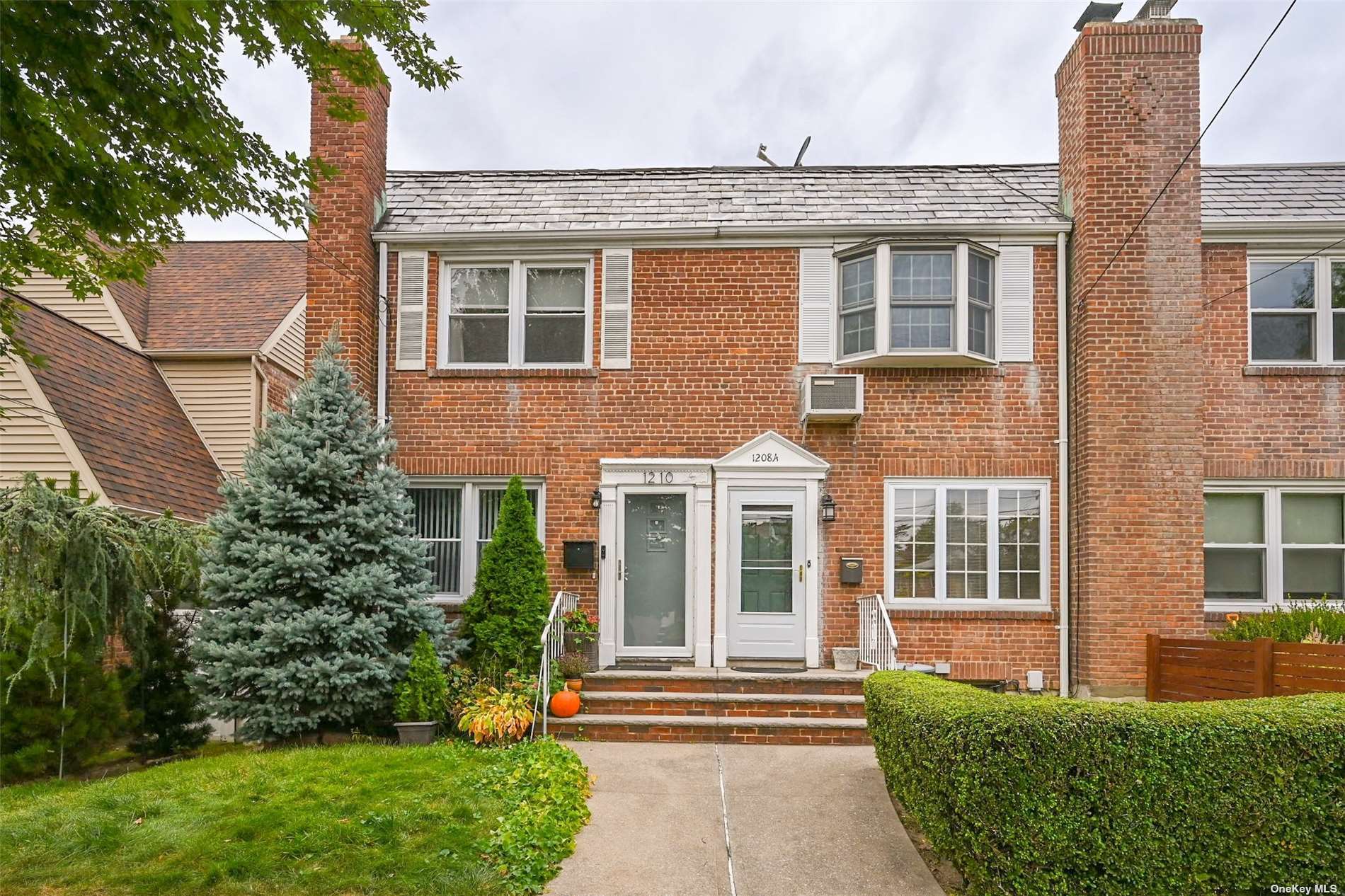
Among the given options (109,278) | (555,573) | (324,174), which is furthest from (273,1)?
(555,573)

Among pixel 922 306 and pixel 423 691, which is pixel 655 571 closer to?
pixel 423 691

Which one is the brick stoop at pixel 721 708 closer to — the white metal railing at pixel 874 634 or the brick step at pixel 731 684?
the brick step at pixel 731 684

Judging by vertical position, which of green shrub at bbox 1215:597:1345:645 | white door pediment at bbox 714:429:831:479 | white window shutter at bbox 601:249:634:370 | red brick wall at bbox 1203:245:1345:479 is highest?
white window shutter at bbox 601:249:634:370

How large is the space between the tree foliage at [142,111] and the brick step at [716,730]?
210 inches

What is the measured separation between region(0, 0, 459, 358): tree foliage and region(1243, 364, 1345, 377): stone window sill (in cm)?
943

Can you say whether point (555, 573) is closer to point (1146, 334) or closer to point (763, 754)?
point (763, 754)

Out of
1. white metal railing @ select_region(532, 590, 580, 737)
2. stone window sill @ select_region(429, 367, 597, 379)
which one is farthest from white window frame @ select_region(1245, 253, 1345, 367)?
white metal railing @ select_region(532, 590, 580, 737)

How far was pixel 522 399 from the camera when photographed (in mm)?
10797

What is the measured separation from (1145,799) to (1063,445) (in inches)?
239

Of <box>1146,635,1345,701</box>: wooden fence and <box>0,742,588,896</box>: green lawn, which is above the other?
<box>1146,635,1345,701</box>: wooden fence

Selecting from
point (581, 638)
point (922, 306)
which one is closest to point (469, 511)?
point (581, 638)

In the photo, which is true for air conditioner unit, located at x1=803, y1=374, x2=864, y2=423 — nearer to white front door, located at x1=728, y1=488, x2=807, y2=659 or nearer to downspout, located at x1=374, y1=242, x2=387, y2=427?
white front door, located at x1=728, y1=488, x2=807, y2=659

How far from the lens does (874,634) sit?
10.2 metres

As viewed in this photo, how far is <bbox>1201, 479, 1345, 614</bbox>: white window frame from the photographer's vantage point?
10.4m
